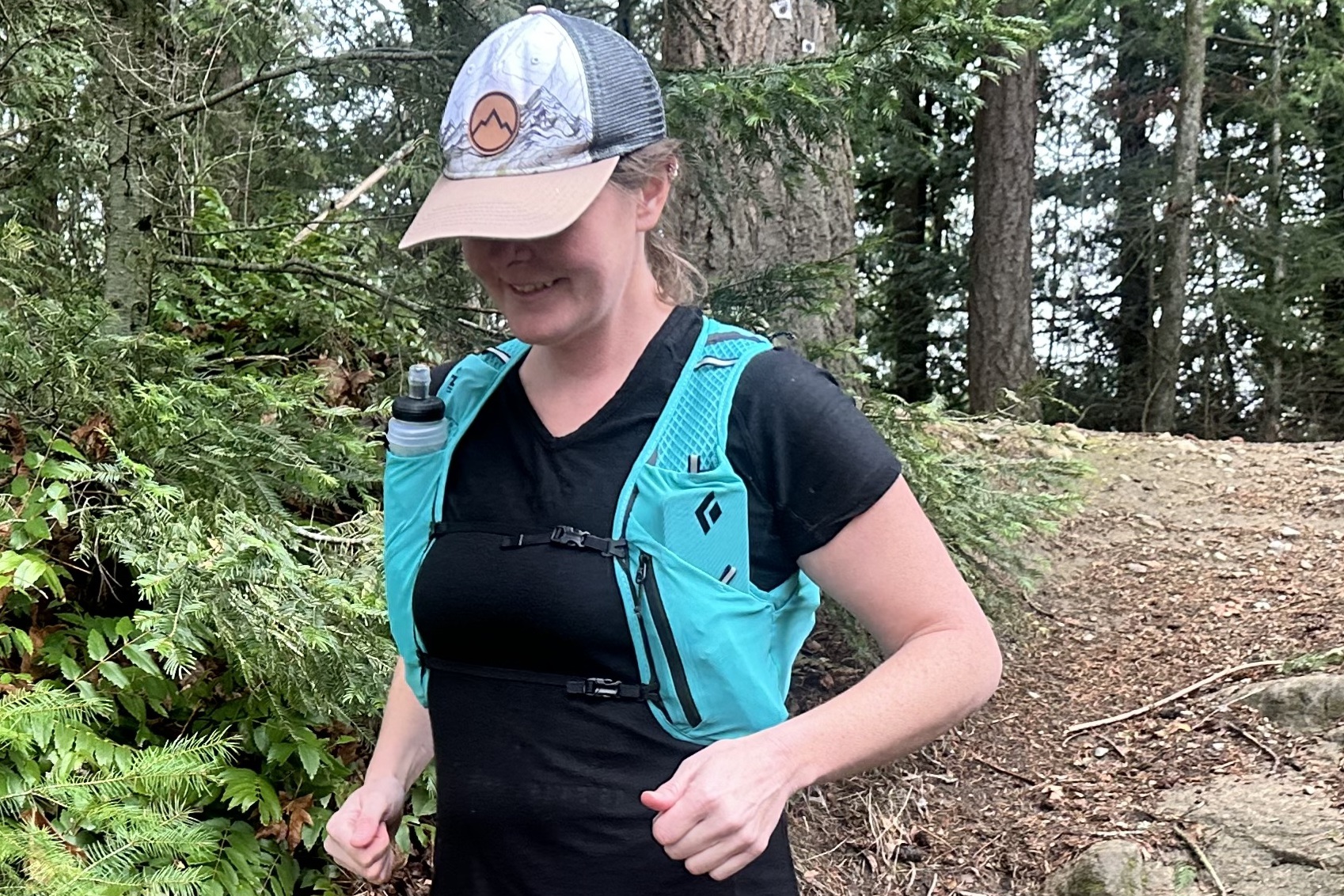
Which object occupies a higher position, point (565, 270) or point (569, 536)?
point (565, 270)

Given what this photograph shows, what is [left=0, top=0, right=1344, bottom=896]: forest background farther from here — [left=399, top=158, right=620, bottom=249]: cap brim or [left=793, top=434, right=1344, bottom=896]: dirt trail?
[left=399, top=158, right=620, bottom=249]: cap brim

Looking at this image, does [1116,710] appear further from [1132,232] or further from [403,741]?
[1132,232]

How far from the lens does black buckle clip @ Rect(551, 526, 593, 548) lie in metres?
1.24

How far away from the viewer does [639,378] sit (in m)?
1.32

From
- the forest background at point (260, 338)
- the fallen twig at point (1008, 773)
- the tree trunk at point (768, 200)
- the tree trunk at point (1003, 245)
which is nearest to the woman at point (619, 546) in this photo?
the forest background at point (260, 338)

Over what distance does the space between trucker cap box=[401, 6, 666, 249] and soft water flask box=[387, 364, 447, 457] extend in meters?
0.22

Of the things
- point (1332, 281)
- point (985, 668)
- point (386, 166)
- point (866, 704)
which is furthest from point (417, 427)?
point (1332, 281)

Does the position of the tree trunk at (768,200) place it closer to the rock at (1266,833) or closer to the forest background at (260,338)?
the forest background at (260,338)

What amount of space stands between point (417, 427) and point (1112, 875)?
2943 millimetres

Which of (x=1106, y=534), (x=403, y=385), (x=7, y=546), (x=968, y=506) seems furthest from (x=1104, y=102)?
(x=7, y=546)

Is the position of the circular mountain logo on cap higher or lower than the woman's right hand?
higher

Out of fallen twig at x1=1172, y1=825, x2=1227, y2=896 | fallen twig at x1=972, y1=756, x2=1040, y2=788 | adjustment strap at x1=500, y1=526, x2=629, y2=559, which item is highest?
adjustment strap at x1=500, y1=526, x2=629, y2=559

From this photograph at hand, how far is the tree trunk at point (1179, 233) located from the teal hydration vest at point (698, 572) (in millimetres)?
11093

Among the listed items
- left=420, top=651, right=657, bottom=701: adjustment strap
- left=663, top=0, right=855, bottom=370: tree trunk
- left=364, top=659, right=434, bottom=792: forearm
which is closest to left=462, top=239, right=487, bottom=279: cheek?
left=420, top=651, right=657, bottom=701: adjustment strap
